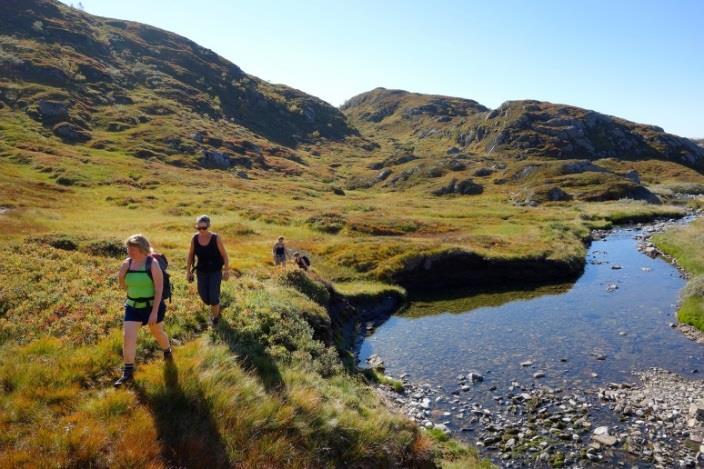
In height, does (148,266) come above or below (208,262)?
above

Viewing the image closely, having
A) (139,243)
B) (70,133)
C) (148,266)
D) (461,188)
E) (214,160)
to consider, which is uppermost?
(70,133)

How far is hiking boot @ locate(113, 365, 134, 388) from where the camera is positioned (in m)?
10.2

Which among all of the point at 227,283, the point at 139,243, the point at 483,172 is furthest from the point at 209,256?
the point at 483,172

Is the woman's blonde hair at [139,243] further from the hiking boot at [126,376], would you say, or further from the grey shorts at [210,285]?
the grey shorts at [210,285]

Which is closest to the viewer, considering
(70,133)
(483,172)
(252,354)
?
(252,354)

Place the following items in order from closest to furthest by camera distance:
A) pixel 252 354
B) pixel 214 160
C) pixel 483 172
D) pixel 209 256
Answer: pixel 252 354
pixel 209 256
pixel 214 160
pixel 483 172

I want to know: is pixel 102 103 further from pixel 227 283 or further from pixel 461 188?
pixel 227 283

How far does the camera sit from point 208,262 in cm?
1455

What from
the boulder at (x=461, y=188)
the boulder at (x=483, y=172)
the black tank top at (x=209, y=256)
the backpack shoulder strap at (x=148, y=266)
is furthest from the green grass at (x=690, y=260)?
the boulder at (x=483, y=172)

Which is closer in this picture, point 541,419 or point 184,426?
point 184,426

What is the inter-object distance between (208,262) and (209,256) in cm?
20

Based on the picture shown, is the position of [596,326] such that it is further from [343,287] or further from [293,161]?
[293,161]

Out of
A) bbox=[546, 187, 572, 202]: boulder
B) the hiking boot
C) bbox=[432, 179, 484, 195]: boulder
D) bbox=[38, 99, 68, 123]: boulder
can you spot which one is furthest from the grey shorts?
bbox=[38, 99, 68, 123]: boulder

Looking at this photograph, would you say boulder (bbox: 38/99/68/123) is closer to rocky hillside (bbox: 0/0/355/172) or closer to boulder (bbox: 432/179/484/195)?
rocky hillside (bbox: 0/0/355/172)
